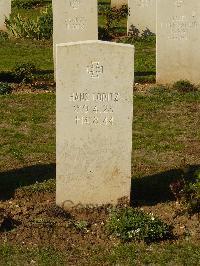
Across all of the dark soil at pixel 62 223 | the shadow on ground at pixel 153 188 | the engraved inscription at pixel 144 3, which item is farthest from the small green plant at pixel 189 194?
the engraved inscription at pixel 144 3

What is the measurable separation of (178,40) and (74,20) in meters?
2.09

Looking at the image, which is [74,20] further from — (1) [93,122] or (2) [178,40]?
(1) [93,122]

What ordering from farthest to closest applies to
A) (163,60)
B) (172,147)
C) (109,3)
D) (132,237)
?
(109,3), (163,60), (172,147), (132,237)

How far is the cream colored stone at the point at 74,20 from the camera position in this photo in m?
14.0

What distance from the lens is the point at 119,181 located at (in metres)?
8.48

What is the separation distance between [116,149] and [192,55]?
21.1 ft

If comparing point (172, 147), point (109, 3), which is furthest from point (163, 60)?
point (109, 3)

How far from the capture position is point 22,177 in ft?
31.0

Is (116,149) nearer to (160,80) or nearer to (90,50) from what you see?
(90,50)

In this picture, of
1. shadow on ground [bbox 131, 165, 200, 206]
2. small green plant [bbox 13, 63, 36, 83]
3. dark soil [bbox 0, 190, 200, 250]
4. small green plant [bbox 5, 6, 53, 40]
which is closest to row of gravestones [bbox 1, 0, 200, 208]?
dark soil [bbox 0, 190, 200, 250]

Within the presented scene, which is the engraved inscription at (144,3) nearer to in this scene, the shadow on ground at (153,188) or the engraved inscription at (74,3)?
the engraved inscription at (74,3)

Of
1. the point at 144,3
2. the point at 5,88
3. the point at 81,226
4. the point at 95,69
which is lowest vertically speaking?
the point at 81,226

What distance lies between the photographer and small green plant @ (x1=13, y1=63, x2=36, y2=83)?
14.4 meters

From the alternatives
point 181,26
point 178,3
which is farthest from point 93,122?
point 181,26
